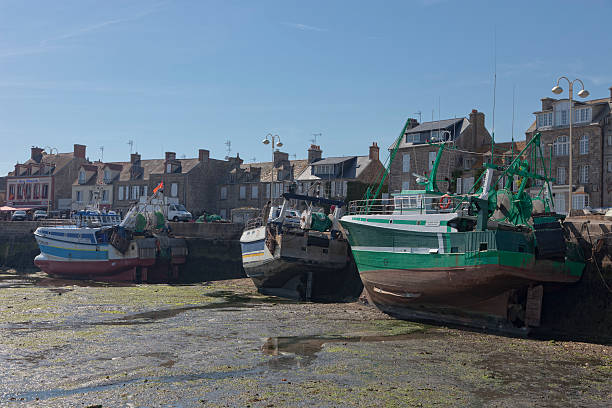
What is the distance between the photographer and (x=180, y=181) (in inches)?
2311

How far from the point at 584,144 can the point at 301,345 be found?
97.3 feet

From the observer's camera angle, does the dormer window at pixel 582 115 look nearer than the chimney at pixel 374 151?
Yes

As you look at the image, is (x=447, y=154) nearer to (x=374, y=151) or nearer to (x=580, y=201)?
(x=374, y=151)

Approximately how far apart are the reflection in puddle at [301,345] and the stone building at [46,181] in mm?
55949

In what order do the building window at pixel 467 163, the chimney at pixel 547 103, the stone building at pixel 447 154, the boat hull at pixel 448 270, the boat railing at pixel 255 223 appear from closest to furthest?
1. the boat hull at pixel 448 270
2. the boat railing at pixel 255 223
3. the chimney at pixel 547 103
4. the stone building at pixel 447 154
5. the building window at pixel 467 163

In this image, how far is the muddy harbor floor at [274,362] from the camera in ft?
34.4

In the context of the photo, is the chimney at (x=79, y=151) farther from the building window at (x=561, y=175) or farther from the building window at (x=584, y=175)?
the building window at (x=584, y=175)

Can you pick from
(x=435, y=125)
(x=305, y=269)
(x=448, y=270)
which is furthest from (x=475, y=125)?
(x=448, y=270)

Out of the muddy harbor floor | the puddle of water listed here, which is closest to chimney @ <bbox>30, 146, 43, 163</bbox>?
the muddy harbor floor

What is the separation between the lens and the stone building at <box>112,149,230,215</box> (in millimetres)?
58344

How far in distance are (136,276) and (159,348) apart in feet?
70.6

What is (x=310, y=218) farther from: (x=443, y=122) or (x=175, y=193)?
(x=175, y=193)

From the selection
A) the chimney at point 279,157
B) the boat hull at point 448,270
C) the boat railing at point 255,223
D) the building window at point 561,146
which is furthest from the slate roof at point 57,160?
the boat hull at point 448,270

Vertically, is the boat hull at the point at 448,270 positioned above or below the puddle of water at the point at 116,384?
above
